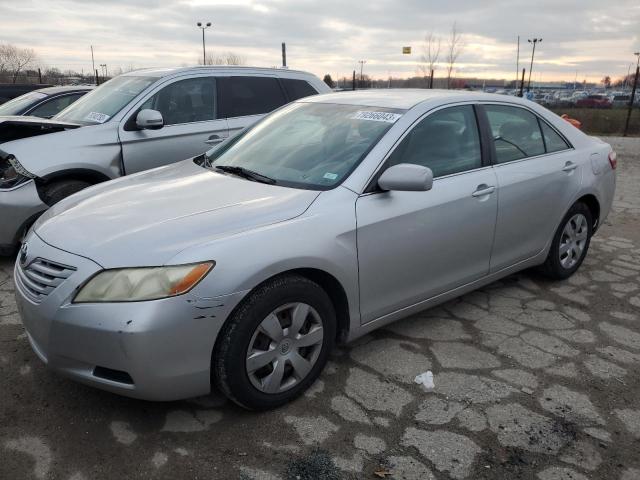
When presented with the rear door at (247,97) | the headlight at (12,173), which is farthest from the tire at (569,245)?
the headlight at (12,173)

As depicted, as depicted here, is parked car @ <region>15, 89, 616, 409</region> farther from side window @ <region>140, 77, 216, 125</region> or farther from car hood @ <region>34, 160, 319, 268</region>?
side window @ <region>140, 77, 216, 125</region>

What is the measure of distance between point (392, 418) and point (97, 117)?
4203 millimetres

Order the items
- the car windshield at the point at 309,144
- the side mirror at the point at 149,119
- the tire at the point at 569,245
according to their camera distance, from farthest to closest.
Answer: the side mirror at the point at 149,119 → the tire at the point at 569,245 → the car windshield at the point at 309,144

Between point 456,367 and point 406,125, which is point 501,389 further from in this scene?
point 406,125

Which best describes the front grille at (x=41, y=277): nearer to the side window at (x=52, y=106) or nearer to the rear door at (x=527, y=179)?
the rear door at (x=527, y=179)

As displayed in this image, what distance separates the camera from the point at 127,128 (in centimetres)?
531

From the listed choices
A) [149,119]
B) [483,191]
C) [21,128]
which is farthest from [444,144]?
[21,128]

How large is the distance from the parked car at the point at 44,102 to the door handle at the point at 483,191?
6631mm

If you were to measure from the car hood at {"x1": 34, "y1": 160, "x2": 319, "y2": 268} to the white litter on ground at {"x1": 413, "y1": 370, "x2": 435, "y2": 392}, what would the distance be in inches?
47.7

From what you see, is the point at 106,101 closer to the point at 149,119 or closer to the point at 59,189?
the point at 149,119

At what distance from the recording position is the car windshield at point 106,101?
17.8 feet

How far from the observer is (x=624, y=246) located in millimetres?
5785

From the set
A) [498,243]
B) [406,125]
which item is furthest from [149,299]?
[498,243]

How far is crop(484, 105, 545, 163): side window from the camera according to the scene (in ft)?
13.0
